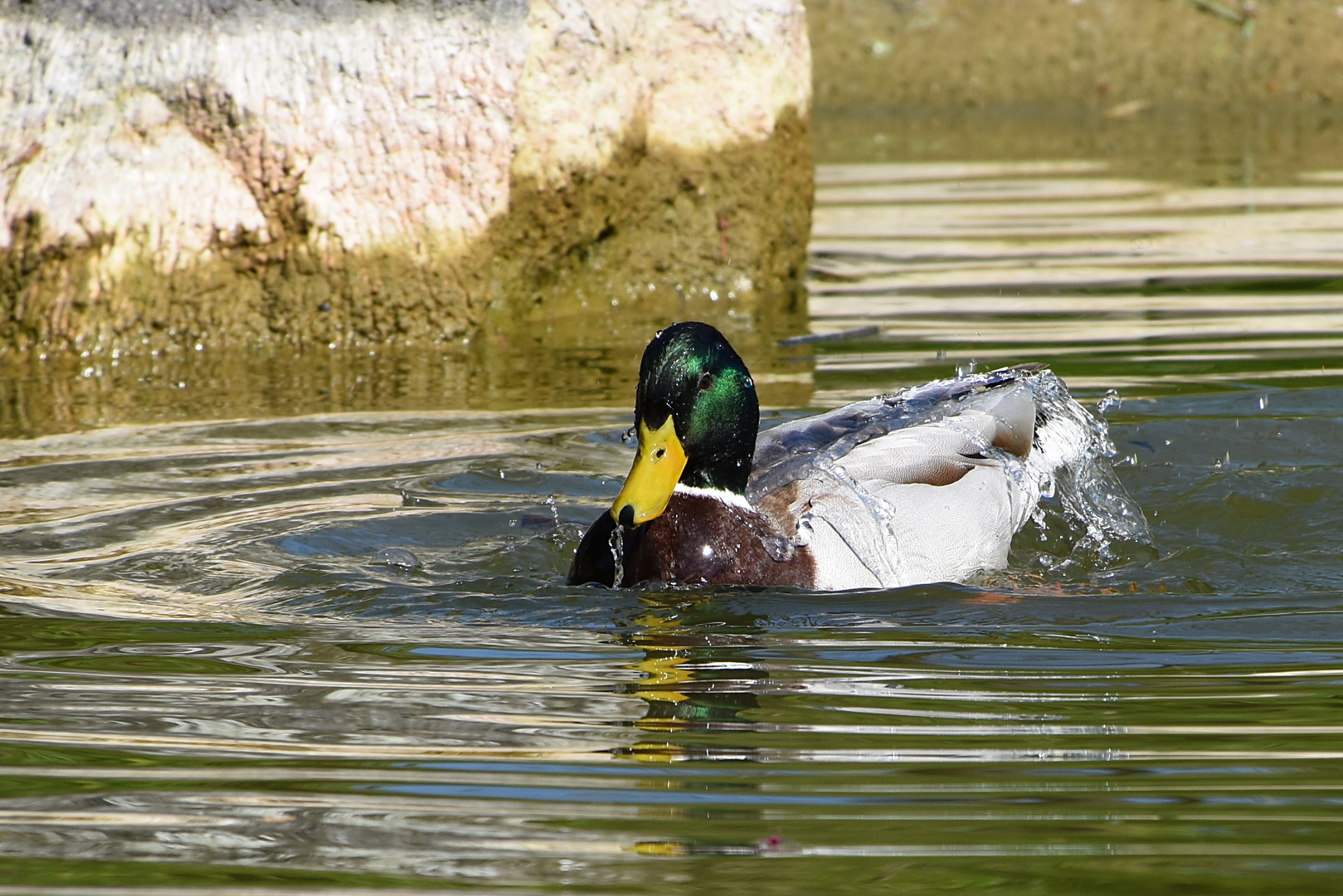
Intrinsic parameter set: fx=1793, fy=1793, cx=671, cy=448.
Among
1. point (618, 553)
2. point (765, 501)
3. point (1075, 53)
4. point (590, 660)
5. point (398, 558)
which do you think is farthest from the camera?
point (1075, 53)

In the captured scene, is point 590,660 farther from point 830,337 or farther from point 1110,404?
point 830,337

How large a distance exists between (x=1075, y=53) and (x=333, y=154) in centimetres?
991

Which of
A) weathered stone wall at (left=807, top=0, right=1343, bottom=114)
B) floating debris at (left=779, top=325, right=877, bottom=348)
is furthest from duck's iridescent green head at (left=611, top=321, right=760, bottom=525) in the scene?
weathered stone wall at (left=807, top=0, right=1343, bottom=114)

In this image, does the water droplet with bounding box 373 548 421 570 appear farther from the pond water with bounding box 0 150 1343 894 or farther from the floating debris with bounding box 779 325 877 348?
the floating debris with bounding box 779 325 877 348

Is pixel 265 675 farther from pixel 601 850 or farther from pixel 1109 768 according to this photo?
pixel 1109 768

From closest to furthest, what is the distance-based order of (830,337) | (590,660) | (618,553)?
(590,660)
(618,553)
(830,337)

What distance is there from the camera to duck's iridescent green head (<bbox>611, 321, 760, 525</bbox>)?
4.15 metres

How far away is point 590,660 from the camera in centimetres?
358

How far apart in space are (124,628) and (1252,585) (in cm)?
257

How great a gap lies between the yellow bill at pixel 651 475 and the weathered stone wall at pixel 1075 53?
1199 cm

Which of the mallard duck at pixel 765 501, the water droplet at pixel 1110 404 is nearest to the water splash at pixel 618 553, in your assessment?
the mallard duck at pixel 765 501

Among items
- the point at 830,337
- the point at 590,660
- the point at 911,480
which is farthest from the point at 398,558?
the point at 830,337

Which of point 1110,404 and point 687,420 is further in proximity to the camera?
point 1110,404

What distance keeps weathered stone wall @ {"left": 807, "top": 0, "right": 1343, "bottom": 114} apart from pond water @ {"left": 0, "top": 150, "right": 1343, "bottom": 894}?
27.7 ft
